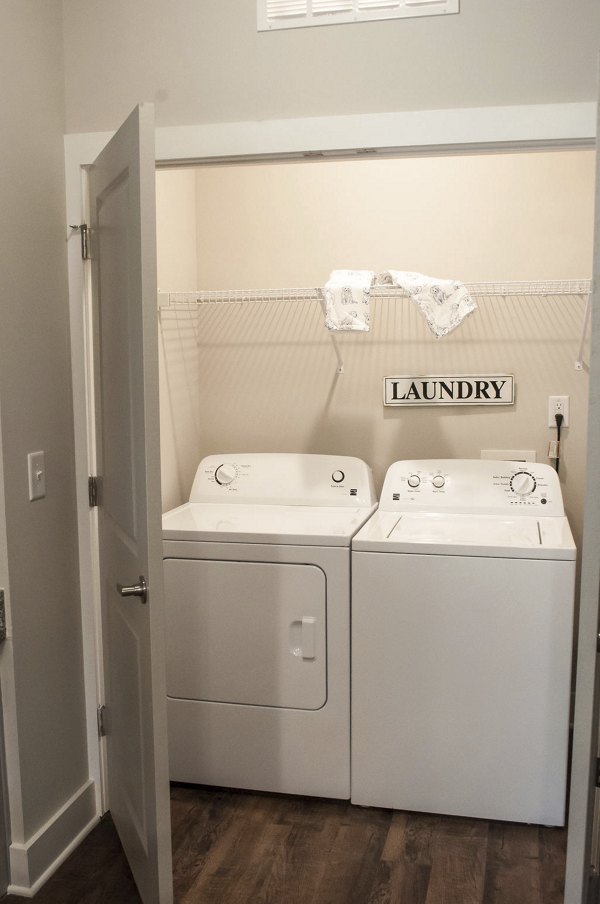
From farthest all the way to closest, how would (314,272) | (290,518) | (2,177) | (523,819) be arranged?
1. (314,272)
2. (290,518)
3. (523,819)
4. (2,177)

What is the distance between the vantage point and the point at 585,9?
6.49ft

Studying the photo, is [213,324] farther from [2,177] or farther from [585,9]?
[585,9]

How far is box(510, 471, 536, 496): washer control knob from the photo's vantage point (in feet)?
9.47

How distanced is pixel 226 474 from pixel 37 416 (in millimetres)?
1155

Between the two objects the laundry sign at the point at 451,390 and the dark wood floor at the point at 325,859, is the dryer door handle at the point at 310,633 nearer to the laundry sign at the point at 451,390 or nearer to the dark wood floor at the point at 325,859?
the dark wood floor at the point at 325,859

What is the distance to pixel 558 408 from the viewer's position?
317 centimetres

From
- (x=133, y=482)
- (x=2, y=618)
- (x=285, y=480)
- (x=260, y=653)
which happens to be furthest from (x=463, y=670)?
(x=2, y=618)

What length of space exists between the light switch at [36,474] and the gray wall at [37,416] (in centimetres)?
2

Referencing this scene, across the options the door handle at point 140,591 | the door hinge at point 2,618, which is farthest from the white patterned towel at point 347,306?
the door hinge at point 2,618

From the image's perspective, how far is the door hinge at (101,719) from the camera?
239 centimetres

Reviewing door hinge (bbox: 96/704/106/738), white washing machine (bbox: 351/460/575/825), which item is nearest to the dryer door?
white washing machine (bbox: 351/460/575/825)

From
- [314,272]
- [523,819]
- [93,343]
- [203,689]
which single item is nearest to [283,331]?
[314,272]

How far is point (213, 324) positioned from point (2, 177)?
1.57m

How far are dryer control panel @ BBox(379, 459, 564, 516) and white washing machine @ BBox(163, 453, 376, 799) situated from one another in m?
0.32
